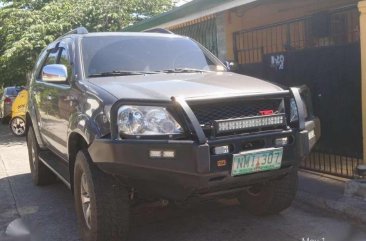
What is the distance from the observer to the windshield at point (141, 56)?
15.2 feet

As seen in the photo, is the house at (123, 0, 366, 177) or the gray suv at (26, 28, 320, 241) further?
the house at (123, 0, 366, 177)

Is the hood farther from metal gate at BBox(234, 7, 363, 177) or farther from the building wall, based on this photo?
the building wall

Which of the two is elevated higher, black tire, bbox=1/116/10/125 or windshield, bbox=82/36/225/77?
windshield, bbox=82/36/225/77

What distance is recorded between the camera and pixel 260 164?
364cm

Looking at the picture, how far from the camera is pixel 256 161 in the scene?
3.61 metres

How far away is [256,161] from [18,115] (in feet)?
35.9

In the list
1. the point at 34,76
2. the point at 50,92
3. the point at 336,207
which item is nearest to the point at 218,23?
the point at 34,76

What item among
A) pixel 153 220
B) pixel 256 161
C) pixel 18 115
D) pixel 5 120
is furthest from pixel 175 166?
pixel 5 120

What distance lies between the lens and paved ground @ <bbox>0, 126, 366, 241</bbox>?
14.3ft

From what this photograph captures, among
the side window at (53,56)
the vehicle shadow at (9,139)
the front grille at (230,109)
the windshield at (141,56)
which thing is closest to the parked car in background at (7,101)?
the vehicle shadow at (9,139)

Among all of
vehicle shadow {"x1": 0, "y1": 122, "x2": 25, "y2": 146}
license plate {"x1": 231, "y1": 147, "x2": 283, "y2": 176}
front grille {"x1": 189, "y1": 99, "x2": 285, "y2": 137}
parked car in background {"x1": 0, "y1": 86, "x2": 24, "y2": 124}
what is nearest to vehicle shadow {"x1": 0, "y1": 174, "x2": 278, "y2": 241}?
license plate {"x1": 231, "y1": 147, "x2": 283, "y2": 176}

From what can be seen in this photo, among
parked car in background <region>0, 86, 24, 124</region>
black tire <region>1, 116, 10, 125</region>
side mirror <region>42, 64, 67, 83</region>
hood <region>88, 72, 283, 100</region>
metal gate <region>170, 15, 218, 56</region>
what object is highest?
Answer: metal gate <region>170, 15, 218, 56</region>

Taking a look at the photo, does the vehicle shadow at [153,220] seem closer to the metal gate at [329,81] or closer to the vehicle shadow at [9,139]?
the metal gate at [329,81]

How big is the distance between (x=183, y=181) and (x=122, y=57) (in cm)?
176
